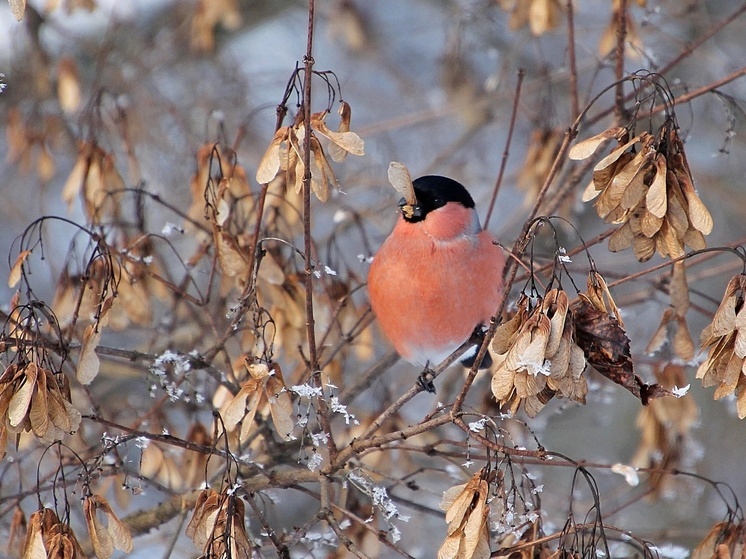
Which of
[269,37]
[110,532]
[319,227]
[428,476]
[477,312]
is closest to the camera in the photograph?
[110,532]

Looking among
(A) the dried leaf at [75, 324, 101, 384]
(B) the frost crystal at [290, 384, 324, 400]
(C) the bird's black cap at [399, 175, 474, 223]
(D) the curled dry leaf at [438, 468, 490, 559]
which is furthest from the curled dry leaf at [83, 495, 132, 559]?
(C) the bird's black cap at [399, 175, 474, 223]

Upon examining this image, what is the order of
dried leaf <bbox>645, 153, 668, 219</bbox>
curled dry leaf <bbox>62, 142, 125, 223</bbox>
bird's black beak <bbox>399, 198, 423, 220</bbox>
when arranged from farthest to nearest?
1. curled dry leaf <bbox>62, 142, 125, 223</bbox>
2. bird's black beak <bbox>399, 198, 423, 220</bbox>
3. dried leaf <bbox>645, 153, 668, 219</bbox>

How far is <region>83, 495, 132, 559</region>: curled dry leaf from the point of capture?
41.7 inches

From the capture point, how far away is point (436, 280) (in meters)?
A: 1.63

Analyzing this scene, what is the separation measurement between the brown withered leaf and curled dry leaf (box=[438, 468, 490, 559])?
19 cm

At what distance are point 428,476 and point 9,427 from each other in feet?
5.39

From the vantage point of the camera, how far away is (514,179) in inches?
104

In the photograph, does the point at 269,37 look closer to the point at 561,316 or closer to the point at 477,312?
the point at 477,312

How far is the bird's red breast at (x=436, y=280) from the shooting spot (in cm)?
163

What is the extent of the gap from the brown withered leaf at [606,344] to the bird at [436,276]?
1.98 feet

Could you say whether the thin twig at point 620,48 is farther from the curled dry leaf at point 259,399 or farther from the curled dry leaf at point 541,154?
the curled dry leaf at point 259,399

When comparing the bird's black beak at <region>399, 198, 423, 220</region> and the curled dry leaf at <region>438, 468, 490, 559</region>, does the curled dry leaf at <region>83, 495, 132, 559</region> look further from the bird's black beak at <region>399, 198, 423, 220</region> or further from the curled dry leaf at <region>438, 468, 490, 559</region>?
the bird's black beak at <region>399, 198, 423, 220</region>

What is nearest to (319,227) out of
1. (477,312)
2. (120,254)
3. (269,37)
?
(269,37)

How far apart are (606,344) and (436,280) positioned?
645 millimetres
